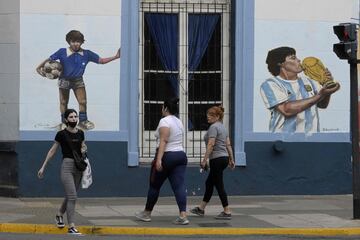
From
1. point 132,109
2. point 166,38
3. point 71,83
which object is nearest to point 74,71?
point 71,83

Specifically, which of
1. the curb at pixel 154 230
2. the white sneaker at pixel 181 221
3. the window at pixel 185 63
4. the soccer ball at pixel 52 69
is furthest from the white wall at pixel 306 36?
the curb at pixel 154 230

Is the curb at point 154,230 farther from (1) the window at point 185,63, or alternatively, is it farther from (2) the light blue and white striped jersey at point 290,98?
(2) the light blue and white striped jersey at point 290,98

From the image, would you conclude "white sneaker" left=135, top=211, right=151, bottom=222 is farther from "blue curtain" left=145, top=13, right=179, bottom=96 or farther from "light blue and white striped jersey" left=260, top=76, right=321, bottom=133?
"light blue and white striped jersey" left=260, top=76, right=321, bottom=133

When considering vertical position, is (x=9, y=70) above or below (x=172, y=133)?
above

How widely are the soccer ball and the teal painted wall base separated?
133 cm

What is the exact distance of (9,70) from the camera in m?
14.4

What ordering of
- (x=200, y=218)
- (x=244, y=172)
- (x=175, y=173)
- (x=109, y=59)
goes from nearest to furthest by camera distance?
(x=175, y=173) → (x=200, y=218) → (x=109, y=59) → (x=244, y=172)

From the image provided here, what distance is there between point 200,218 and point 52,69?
447 centimetres

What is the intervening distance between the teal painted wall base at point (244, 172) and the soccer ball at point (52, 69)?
133cm

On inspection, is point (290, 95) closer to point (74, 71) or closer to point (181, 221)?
point (74, 71)

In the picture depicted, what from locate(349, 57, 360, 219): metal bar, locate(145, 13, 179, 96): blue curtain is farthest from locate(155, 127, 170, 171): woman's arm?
locate(145, 13, 179, 96): blue curtain

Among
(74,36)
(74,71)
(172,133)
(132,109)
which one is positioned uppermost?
(74,36)

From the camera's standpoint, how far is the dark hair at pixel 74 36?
14477 mm

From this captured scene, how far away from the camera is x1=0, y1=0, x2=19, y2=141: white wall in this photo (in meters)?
14.3
